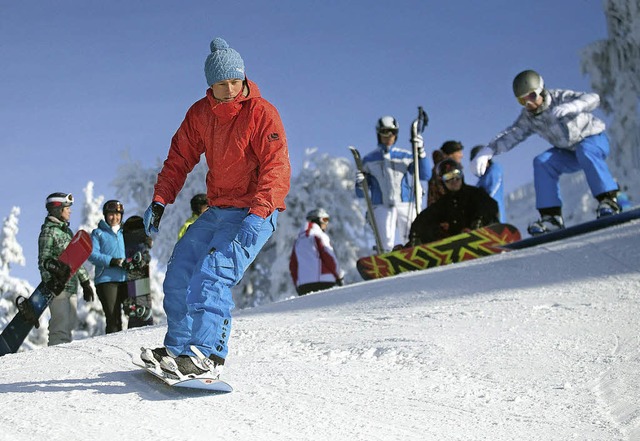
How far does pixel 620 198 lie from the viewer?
8.91 metres

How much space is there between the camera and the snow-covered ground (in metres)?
3.25

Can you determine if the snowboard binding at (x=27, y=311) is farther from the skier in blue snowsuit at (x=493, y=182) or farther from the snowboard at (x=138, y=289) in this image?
the skier in blue snowsuit at (x=493, y=182)

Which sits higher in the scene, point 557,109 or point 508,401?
point 557,109

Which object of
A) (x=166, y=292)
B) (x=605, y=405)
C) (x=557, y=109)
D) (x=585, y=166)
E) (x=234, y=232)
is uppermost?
(x=557, y=109)

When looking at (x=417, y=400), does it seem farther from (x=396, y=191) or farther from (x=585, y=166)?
(x=396, y=191)

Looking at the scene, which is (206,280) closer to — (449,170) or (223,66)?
(223,66)

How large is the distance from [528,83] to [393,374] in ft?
16.4

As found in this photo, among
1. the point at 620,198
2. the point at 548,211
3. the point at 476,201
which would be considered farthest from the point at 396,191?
the point at 620,198

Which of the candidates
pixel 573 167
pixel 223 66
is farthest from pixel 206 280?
pixel 573 167

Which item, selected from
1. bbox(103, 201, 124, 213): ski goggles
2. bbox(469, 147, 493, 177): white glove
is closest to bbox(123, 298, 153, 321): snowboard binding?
bbox(103, 201, 124, 213): ski goggles

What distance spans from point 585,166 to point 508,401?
525 cm

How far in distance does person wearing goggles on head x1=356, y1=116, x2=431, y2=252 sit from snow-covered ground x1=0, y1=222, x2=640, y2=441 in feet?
12.4

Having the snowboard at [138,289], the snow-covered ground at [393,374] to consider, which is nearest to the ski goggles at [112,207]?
the snowboard at [138,289]

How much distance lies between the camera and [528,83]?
8.13 meters
